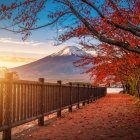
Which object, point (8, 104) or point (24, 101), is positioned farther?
point (24, 101)

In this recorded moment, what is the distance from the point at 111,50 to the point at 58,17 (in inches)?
597

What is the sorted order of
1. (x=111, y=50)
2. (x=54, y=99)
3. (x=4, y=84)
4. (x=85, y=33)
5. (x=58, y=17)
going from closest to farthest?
1. (x=4, y=84)
2. (x=58, y=17)
3. (x=54, y=99)
4. (x=85, y=33)
5. (x=111, y=50)

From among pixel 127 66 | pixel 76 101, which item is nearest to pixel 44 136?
pixel 76 101

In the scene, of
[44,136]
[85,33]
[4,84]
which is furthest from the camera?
[85,33]

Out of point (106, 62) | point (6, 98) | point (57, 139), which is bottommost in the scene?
point (57, 139)

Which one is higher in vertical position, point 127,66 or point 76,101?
point 127,66

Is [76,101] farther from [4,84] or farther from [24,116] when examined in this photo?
[4,84]

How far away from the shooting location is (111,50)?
25.5 m

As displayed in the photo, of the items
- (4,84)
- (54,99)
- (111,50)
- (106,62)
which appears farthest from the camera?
(106,62)

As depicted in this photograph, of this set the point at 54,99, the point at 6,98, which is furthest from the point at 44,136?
the point at 54,99

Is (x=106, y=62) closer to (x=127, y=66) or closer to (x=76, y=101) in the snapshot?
(x=127, y=66)

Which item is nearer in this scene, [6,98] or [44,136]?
[6,98]

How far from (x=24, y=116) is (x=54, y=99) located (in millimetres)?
4583

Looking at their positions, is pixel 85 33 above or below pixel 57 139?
above
